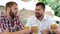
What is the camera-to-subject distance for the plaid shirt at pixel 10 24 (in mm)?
1778

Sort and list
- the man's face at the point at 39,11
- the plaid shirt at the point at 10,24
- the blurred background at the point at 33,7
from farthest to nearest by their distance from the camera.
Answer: the blurred background at the point at 33,7, the man's face at the point at 39,11, the plaid shirt at the point at 10,24

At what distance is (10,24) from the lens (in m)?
1.89

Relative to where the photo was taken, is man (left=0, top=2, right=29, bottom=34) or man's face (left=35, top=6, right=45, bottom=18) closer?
man (left=0, top=2, right=29, bottom=34)

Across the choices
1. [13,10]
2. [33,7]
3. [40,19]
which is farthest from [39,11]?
[33,7]

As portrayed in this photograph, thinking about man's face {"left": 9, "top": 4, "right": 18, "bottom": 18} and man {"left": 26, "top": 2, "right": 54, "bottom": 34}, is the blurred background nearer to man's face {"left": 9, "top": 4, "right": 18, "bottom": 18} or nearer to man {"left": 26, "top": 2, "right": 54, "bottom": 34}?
man {"left": 26, "top": 2, "right": 54, "bottom": 34}

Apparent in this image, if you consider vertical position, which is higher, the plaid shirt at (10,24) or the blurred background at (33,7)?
the blurred background at (33,7)

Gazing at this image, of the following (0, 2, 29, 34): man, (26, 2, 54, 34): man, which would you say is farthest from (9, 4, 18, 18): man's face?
(26, 2, 54, 34): man

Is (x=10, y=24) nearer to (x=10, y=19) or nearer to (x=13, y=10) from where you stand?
(x=10, y=19)

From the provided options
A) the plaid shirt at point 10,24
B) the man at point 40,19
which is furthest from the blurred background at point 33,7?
the plaid shirt at point 10,24

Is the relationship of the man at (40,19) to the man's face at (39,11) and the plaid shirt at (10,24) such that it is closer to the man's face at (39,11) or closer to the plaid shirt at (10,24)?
the man's face at (39,11)

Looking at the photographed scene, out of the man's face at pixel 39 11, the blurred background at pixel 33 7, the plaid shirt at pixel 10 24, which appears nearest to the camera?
the plaid shirt at pixel 10 24

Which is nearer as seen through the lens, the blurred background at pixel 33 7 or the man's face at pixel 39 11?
the man's face at pixel 39 11

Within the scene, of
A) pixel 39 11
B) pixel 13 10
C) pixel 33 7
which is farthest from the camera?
pixel 33 7

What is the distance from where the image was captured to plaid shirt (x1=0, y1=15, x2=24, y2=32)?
1.78m
